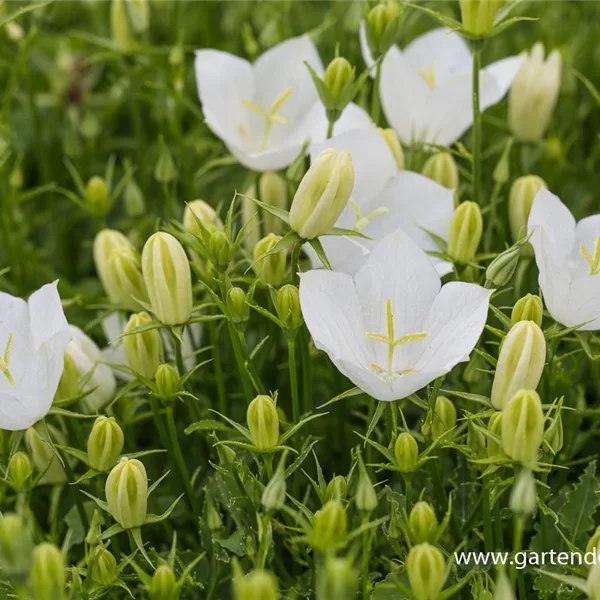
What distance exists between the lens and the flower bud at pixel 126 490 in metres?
1.06

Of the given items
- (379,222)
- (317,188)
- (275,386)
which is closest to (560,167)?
(379,222)

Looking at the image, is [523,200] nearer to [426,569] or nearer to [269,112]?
[269,112]

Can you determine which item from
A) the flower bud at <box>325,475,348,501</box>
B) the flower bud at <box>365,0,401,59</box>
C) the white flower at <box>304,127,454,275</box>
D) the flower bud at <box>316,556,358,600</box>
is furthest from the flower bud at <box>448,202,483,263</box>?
the flower bud at <box>316,556,358,600</box>

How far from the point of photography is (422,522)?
0.99 m

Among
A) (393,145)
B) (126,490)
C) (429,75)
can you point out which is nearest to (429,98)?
(429,75)

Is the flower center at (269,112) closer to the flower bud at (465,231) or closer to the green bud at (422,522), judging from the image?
the flower bud at (465,231)

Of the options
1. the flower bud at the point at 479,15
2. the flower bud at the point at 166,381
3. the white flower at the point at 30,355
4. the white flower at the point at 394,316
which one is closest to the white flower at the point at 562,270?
the white flower at the point at 394,316

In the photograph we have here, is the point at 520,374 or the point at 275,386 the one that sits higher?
the point at 520,374

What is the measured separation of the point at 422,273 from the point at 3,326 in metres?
0.51

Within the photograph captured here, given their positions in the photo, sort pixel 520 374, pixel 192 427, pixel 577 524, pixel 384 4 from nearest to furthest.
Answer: pixel 520 374 < pixel 192 427 < pixel 577 524 < pixel 384 4

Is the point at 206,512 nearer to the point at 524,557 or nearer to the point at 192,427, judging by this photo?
the point at 192,427

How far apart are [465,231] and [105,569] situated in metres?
0.59

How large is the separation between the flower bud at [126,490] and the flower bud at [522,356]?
0.40 metres

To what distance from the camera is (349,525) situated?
3.60 ft
